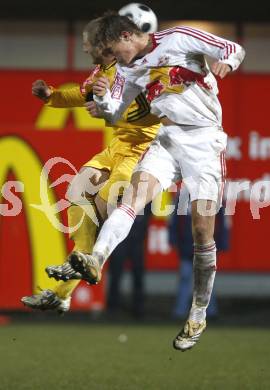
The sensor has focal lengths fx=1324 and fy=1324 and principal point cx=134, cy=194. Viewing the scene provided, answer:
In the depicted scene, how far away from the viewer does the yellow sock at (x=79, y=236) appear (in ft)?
30.9

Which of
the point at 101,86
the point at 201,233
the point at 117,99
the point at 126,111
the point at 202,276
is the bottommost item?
the point at 202,276

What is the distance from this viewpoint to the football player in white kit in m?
8.91

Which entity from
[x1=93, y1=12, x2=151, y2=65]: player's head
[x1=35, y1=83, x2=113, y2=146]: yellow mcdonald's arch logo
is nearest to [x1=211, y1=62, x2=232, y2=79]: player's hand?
[x1=93, y1=12, x2=151, y2=65]: player's head

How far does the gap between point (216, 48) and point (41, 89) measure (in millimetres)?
1394

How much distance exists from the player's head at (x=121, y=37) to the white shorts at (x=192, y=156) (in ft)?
1.90

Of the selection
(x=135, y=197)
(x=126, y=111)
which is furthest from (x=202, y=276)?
(x=126, y=111)

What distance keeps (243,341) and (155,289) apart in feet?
13.1

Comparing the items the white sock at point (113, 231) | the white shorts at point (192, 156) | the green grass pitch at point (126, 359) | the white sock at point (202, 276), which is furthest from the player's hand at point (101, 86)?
the green grass pitch at point (126, 359)

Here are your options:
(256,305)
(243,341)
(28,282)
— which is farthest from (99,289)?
(256,305)

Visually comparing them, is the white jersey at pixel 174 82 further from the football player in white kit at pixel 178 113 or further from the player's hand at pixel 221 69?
the player's hand at pixel 221 69

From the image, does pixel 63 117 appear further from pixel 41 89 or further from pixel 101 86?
pixel 101 86

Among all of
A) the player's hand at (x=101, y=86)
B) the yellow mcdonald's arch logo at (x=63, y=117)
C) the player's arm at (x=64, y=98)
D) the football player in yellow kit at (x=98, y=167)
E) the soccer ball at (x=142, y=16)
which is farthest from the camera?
the yellow mcdonald's arch logo at (x=63, y=117)

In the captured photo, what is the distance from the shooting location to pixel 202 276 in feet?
30.2

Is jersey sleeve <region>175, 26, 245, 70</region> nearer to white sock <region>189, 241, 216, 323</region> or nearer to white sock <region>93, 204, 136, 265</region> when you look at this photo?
white sock <region>93, 204, 136, 265</region>
